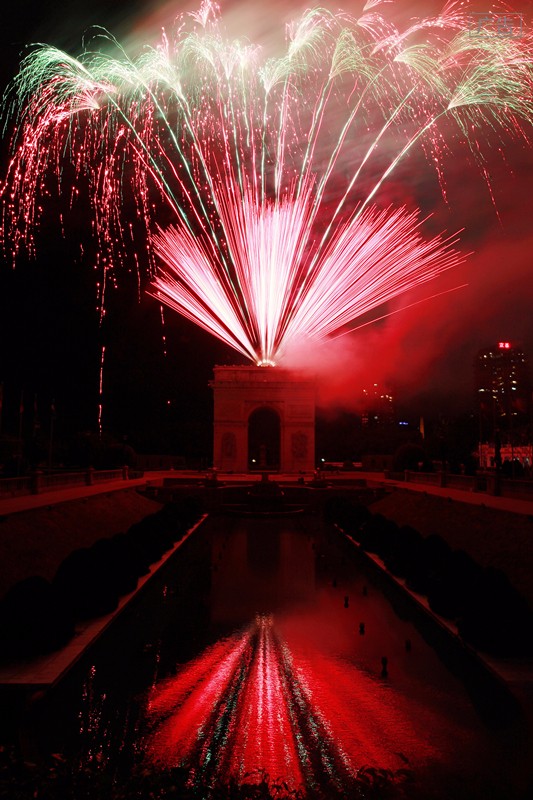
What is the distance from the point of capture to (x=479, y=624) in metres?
13.1

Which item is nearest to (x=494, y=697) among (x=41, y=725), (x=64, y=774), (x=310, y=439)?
(x=41, y=725)

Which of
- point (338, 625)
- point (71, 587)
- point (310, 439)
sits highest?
point (310, 439)

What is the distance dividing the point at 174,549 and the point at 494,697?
16.5 m

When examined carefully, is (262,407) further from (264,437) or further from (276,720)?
(276,720)

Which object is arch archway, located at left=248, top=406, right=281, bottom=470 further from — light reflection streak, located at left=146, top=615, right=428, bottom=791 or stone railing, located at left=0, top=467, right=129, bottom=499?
light reflection streak, located at left=146, top=615, right=428, bottom=791

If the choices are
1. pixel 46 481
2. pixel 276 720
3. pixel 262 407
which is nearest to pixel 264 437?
pixel 262 407

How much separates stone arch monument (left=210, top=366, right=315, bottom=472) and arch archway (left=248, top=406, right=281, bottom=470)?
12.3ft

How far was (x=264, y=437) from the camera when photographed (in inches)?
2758

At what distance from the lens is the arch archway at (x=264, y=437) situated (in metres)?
68.6

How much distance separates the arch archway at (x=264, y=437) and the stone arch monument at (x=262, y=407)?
148 inches

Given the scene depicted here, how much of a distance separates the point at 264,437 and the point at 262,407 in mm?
6134

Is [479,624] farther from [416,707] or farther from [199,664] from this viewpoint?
[199,664]

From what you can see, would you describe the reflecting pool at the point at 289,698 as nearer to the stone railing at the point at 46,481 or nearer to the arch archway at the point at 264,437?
the stone railing at the point at 46,481

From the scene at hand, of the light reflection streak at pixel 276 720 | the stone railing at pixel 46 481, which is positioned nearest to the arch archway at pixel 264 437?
the stone railing at pixel 46 481
